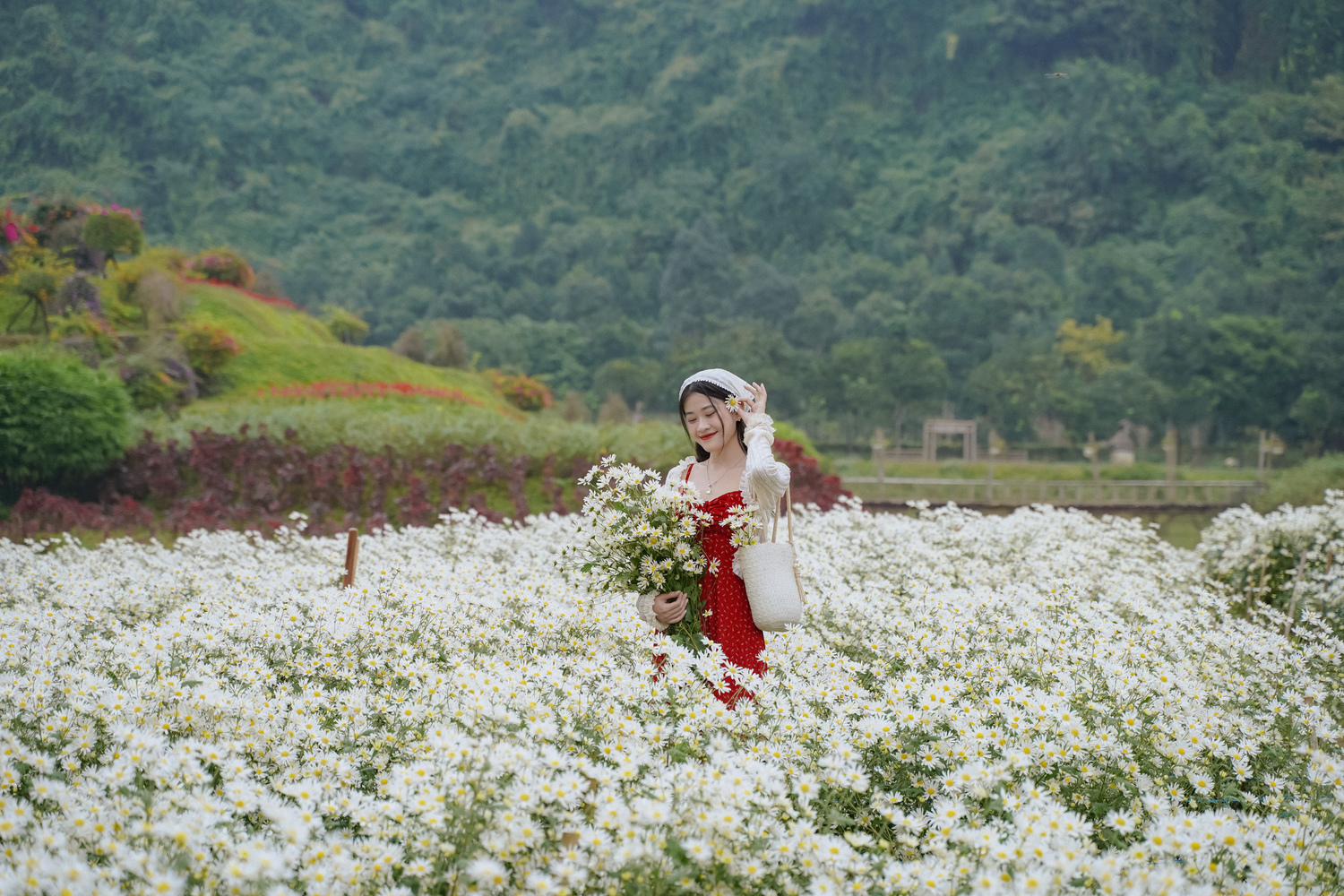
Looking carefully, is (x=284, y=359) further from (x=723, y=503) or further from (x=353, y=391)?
(x=723, y=503)

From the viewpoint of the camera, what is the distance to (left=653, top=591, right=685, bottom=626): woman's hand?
3.34 metres

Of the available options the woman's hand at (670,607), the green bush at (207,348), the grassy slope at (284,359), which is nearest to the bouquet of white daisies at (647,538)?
the woman's hand at (670,607)

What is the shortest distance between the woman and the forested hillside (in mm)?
38246

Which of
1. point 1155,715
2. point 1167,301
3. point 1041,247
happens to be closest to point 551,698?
point 1155,715

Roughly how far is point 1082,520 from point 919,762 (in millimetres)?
5919

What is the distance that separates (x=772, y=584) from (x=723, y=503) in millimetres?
327

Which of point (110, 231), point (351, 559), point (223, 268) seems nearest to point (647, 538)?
point (351, 559)

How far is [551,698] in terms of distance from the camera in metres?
2.64

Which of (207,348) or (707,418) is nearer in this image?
(707,418)

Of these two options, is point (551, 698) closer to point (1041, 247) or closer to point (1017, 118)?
point (1041, 247)

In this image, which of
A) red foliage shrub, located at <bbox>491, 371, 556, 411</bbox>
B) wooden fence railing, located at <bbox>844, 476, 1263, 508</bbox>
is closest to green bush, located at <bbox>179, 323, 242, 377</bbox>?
red foliage shrub, located at <bbox>491, 371, 556, 411</bbox>

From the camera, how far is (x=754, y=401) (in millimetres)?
3387

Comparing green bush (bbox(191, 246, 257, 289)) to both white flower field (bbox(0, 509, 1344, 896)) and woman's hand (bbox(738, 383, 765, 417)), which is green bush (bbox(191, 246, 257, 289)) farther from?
woman's hand (bbox(738, 383, 765, 417))

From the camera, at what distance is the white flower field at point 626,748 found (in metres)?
2.02
